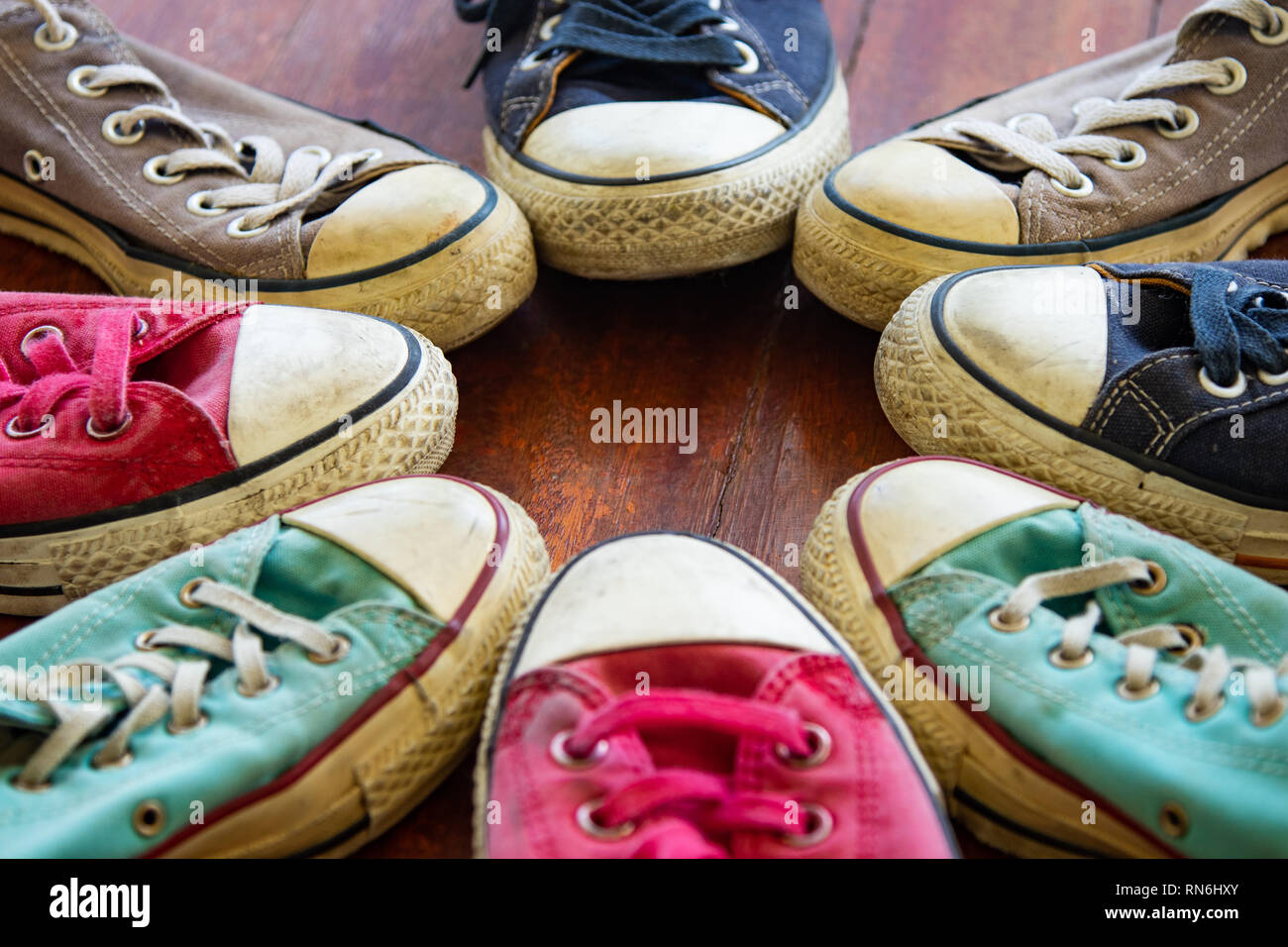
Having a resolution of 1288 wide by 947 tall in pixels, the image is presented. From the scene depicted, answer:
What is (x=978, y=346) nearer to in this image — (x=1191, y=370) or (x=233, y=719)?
(x=1191, y=370)

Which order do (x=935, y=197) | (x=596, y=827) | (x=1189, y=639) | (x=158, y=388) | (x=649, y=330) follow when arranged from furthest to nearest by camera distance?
(x=649, y=330)
(x=935, y=197)
(x=158, y=388)
(x=1189, y=639)
(x=596, y=827)

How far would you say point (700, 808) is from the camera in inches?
26.1

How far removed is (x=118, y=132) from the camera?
1.08m

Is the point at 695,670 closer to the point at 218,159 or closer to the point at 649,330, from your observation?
the point at 649,330

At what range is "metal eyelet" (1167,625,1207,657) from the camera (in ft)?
2.44

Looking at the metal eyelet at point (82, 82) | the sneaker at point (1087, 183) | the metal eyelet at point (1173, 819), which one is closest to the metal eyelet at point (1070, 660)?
the metal eyelet at point (1173, 819)

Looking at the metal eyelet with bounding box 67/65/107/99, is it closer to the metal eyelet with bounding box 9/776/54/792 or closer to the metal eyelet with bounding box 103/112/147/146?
the metal eyelet with bounding box 103/112/147/146

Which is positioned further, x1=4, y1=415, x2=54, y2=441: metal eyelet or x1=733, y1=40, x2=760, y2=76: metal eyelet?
x1=733, y1=40, x2=760, y2=76: metal eyelet

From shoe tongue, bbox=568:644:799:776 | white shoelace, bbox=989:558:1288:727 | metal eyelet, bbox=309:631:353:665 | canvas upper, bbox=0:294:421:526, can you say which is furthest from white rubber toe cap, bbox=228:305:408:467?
white shoelace, bbox=989:558:1288:727

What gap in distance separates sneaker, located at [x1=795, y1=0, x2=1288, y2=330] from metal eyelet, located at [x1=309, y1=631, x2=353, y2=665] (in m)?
0.57

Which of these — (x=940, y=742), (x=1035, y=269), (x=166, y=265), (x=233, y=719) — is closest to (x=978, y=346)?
(x=1035, y=269)

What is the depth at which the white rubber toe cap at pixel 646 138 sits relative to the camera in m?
1.01

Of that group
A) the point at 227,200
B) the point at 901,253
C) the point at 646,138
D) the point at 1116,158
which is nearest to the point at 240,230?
the point at 227,200

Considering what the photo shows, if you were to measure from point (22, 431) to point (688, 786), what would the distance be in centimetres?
61
